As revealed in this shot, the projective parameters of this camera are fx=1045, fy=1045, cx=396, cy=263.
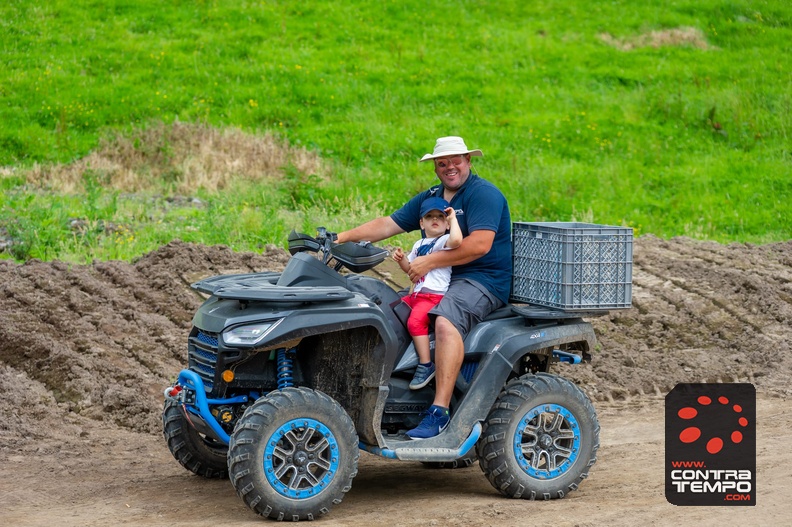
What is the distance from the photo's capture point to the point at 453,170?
21.9 ft

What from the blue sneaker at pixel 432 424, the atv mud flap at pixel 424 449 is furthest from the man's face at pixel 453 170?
the atv mud flap at pixel 424 449

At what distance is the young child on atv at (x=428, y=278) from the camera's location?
6.33m

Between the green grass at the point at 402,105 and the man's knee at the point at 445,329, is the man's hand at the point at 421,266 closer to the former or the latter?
the man's knee at the point at 445,329

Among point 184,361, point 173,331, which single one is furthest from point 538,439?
point 173,331

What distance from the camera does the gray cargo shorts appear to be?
632cm

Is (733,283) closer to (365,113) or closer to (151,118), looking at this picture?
(365,113)

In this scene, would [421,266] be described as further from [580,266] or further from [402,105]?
[402,105]

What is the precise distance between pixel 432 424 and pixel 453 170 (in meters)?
1.62

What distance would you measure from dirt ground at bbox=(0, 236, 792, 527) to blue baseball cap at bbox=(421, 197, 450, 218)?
1759mm

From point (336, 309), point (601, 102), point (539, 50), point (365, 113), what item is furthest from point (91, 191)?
point (539, 50)

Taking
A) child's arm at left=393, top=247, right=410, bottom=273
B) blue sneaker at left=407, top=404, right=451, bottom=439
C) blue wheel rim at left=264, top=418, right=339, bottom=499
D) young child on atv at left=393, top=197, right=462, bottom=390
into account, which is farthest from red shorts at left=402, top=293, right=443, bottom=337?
blue wheel rim at left=264, top=418, right=339, bottom=499

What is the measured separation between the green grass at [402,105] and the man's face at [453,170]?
6.05 metres

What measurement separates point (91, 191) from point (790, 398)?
9.07 metres

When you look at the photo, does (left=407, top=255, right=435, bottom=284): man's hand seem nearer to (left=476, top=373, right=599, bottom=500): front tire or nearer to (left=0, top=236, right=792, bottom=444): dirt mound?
(left=476, top=373, right=599, bottom=500): front tire
